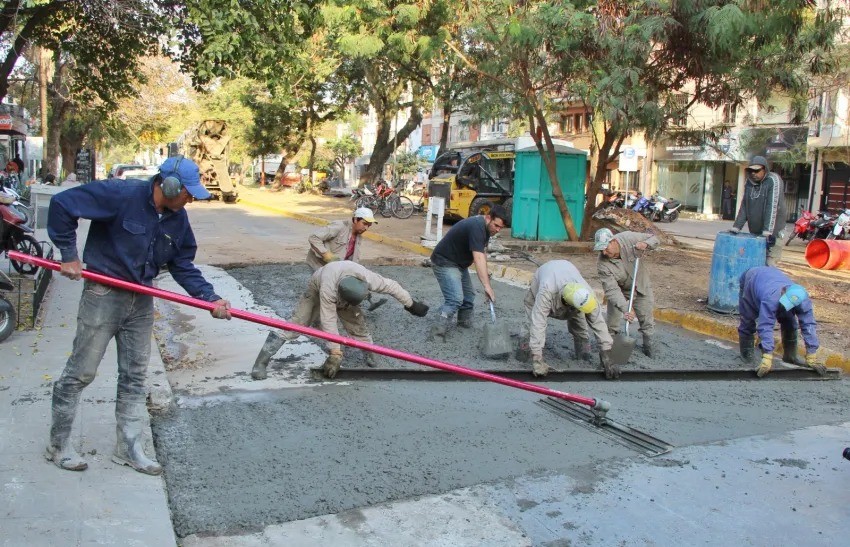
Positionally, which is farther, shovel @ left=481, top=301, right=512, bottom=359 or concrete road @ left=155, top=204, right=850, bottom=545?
shovel @ left=481, top=301, right=512, bottom=359

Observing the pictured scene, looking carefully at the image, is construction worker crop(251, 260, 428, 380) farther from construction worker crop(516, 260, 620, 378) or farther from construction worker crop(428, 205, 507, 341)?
construction worker crop(428, 205, 507, 341)

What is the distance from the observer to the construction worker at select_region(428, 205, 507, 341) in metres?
7.59

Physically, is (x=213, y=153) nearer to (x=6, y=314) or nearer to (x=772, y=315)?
(x=6, y=314)

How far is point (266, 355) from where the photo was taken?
6047 millimetres

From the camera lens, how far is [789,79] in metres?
12.6

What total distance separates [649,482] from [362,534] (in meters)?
1.73

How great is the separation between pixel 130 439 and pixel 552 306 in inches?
144

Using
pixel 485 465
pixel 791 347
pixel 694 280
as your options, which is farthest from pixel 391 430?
pixel 694 280

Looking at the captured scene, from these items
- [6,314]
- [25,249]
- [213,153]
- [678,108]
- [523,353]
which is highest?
[678,108]

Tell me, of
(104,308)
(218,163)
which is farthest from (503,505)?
(218,163)

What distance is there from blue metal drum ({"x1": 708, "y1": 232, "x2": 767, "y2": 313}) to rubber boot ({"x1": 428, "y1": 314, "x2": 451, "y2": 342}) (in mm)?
3530

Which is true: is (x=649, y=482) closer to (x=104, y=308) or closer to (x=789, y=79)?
(x=104, y=308)

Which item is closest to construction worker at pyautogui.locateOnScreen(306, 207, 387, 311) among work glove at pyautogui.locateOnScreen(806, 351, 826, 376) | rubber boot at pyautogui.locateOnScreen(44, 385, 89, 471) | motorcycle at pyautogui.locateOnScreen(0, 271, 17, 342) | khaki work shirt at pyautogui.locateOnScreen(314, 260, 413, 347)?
khaki work shirt at pyautogui.locateOnScreen(314, 260, 413, 347)

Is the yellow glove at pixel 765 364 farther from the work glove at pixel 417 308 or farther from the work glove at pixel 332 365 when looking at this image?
the work glove at pixel 332 365
